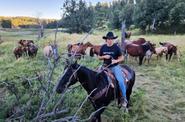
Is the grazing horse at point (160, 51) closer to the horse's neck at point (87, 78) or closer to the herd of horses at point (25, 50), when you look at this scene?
the herd of horses at point (25, 50)

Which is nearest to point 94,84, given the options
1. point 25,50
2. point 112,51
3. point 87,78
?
point 87,78

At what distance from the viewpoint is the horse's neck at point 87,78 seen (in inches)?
284

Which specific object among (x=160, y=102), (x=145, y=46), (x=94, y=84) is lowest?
(x=160, y=102)

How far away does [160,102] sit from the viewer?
10680 mm

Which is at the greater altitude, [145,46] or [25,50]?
[145,46]

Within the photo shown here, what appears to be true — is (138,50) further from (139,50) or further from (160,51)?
(160,51)

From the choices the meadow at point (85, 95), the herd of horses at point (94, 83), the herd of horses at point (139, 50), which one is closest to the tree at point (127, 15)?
the herd of horses at point (139, 50)

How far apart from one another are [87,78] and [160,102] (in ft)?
13.6

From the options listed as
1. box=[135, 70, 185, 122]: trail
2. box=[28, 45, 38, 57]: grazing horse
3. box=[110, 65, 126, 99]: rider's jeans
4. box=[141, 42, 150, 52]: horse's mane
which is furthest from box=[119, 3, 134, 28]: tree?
box=[110, 65, 126, 99]: rider's jeans

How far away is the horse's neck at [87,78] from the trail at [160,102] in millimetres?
2428

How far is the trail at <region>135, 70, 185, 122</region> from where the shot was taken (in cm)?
932

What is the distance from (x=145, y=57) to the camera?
18.3 meters

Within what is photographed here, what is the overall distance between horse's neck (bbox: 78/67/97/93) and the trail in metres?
2.43

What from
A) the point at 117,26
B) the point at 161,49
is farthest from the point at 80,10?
the point at 161,49
